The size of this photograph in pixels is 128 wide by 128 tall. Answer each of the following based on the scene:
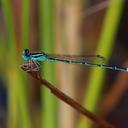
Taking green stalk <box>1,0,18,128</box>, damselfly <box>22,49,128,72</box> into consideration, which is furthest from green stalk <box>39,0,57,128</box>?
green stalk <box>1,0,18,128</box>

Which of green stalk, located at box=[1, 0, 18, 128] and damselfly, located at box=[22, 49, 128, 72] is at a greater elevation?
damselfly, located at box=[22, 49, 128, 72]

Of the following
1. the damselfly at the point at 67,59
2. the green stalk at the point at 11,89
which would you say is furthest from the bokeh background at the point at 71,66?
the damselfly at the point at 67,59

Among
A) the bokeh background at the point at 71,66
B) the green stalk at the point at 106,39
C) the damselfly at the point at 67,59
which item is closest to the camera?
the damselfly at the point at 67,59

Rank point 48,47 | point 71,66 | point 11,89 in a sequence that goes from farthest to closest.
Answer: point 71,66 < point 11,89 < point 48,47

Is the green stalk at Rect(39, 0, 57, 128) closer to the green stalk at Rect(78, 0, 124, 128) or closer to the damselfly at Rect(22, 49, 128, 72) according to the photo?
the damselfly at Rect(22, 49, 128, 72)

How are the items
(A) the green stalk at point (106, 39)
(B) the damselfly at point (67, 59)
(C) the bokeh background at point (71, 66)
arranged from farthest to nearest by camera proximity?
(C) the bokeh background at point (71, 66)
(A) the green stalk at point (106, 39)
(B) the damselfly at point (67, 59)

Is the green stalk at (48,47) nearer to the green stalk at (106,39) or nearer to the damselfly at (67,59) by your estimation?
the damselfly at (67,59)

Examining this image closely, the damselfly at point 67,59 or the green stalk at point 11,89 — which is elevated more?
the damselfly at point 67,59

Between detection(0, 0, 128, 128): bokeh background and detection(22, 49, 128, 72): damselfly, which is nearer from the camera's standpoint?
detection(22, 49, 128, 72): damselfly

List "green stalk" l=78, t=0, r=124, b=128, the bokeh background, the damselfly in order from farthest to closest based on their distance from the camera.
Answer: the bokeh background → "green stalk" l=78, t=0, r=124, b=128 → the damselfly

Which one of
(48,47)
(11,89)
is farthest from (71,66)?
(48,47)

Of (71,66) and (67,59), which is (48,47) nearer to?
(67,59)
